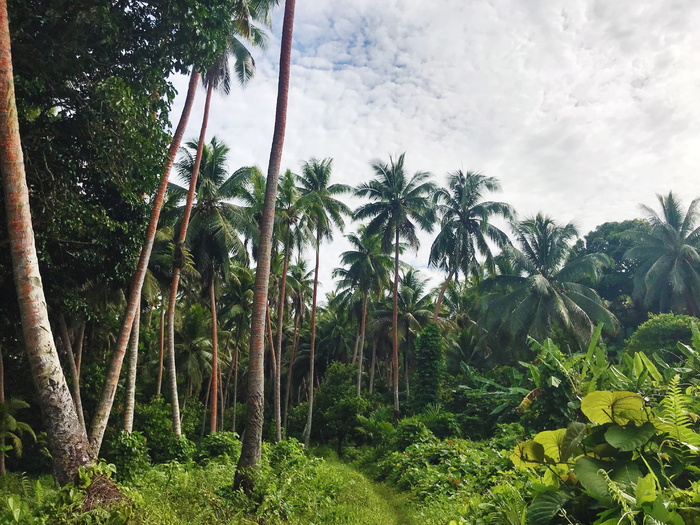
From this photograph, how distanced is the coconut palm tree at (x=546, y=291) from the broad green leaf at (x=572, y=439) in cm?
2062

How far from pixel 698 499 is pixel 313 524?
19.0 ft

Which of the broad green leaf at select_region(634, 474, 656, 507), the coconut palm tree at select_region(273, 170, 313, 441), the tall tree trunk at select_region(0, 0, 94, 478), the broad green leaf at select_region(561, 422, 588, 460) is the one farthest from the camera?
the coconut palm tree at select_region(273, 170, 313, 441)

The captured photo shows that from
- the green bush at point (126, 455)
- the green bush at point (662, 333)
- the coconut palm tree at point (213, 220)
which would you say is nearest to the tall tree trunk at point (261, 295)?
the green bush at point (126, 455)

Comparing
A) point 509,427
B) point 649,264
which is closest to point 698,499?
point 509,427

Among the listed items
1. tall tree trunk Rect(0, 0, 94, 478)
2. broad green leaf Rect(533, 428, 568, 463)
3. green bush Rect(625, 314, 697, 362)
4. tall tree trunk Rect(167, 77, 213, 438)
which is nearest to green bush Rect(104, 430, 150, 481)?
tall tree trunk Rect(167, 77, 213, 438)

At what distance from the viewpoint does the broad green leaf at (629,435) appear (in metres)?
1.64

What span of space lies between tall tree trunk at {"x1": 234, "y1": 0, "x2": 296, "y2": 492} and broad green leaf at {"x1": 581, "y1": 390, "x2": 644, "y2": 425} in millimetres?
6339

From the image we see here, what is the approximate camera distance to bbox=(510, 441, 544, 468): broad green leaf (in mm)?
1942

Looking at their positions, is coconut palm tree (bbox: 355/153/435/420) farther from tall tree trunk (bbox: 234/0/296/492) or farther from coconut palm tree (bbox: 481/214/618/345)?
tall tree trunk (bbox: 234/0/296/492)

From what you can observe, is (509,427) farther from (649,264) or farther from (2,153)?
(649,264)

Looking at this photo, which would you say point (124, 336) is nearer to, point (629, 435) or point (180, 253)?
point (180, 253)

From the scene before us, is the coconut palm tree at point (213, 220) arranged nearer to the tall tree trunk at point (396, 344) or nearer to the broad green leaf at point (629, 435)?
the tall tree trunk at point (396, 344)

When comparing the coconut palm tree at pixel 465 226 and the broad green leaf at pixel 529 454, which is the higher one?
the coconut palm tree at pixel 465 226

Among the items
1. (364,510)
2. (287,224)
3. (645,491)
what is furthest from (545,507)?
(287,224)
